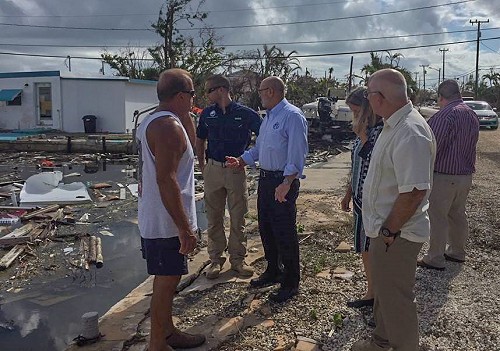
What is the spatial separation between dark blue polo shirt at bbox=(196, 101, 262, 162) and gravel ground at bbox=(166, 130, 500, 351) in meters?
1.36

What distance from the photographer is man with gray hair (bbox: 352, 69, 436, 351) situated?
294 cm

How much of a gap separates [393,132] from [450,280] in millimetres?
2693

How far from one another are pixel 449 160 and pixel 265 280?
2.23 metres

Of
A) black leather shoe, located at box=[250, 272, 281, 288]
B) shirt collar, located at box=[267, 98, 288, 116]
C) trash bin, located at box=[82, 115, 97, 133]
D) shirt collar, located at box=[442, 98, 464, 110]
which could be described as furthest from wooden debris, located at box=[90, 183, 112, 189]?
trash bin, located at box=[82, 115, 97, 133]

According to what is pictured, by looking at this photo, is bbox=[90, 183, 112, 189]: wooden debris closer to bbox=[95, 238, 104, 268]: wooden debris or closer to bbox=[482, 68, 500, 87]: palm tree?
bbox=[95, 238, 104, 268]: wooden debris

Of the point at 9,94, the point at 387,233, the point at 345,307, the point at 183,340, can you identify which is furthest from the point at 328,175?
the point at 9,94

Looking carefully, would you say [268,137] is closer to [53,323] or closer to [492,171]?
[53,323]

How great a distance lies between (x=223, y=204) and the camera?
5.52 meters

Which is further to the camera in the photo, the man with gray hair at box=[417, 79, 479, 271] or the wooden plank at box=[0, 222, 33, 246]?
the wooden plank at box=[0, 222, 33, 246]

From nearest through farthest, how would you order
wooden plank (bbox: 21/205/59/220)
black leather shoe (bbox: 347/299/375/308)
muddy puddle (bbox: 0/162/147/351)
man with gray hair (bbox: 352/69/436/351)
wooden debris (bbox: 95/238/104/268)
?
man with gray hair (bbox: 352/69/436/351)
black leather shoe (bbox: 347/299/375/308)
muddy puddle (bbox: 0/162/147/351)
wooden debris (bbox: 95/238/104/268)
wooden plank (bbox: 21/205/59/220)

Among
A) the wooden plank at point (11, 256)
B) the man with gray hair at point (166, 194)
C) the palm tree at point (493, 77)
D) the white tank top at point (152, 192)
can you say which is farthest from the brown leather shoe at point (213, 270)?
the palm tree at point (493, 77)

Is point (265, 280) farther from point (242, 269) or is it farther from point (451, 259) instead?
point (451, 259)

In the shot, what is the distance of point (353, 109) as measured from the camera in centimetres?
422

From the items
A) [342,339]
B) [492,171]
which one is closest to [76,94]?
[492,171]
